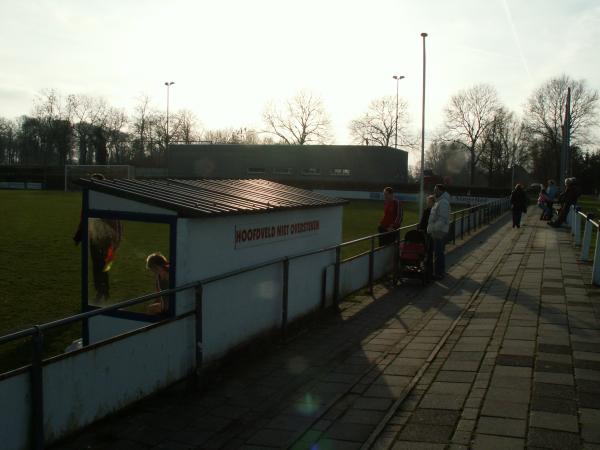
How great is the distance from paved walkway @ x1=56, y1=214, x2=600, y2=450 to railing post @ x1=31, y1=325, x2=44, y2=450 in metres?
0.33

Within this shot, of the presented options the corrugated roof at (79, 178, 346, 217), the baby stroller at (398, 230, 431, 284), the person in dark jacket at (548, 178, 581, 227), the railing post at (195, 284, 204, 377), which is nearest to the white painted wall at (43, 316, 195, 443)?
the railing post at (195, 284, 204, 377)

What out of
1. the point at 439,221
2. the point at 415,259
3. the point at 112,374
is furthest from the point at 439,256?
the point at 112,374

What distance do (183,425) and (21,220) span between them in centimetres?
2235

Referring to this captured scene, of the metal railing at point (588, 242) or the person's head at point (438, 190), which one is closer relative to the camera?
the metal railing at point (588, 242)

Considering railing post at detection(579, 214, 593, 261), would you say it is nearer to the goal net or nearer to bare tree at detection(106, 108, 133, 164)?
the goal net

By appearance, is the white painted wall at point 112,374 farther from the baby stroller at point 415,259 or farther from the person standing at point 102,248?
the baby stroller at point 415,259

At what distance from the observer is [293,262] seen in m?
7.50

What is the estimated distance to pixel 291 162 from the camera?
6756cm

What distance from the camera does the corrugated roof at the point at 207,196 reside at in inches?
230

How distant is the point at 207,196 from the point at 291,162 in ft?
200

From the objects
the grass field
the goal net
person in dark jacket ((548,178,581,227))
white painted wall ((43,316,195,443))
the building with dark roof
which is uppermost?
the building with dark roof

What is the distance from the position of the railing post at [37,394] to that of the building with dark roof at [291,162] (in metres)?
60.6

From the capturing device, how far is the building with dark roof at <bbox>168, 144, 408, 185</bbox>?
64.9m

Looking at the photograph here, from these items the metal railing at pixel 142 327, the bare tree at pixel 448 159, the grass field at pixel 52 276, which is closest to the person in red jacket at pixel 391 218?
the metal railing at pixel 142 327
